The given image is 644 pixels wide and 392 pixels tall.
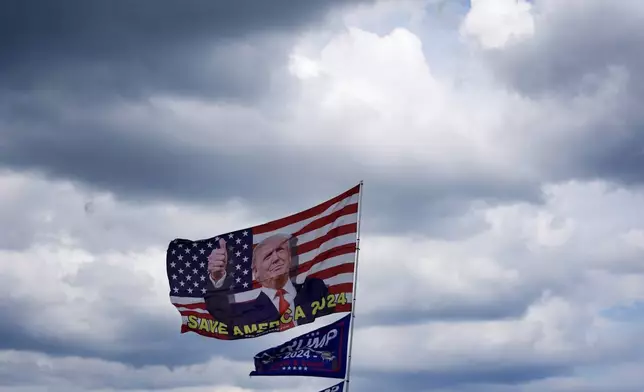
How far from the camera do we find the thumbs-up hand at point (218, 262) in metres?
59.8

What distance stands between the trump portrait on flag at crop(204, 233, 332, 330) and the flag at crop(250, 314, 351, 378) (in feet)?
3.47

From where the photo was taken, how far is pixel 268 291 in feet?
195

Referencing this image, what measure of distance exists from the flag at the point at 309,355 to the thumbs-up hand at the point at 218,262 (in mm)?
4430

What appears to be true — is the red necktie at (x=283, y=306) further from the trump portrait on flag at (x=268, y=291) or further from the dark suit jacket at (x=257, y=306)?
the dark suit jacket at (x=257, y=306)

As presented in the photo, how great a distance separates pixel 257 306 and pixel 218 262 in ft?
9.16

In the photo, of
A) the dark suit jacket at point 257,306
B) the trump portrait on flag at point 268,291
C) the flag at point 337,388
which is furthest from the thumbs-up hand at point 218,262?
the flag at point 337,388

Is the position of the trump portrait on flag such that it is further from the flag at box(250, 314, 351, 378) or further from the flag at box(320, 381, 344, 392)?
the flag at box(320, 381, 344, 392)

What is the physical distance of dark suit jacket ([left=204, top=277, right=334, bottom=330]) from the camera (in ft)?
192

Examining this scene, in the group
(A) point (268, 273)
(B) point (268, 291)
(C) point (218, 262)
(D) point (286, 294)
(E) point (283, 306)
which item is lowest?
(E) point (283, 306)

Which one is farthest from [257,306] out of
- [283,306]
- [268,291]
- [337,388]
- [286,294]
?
[337,388]

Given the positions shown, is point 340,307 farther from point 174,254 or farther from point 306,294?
point 174,254

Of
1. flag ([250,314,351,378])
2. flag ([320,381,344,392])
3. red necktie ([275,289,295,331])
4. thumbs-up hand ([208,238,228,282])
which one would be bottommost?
flag ([320,381,344,392])

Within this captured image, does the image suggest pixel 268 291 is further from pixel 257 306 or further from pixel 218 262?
pixel 218 262

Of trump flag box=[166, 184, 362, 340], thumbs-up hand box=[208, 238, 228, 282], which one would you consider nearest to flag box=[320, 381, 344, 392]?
trump flag box=[166, 184, 362, 340]
